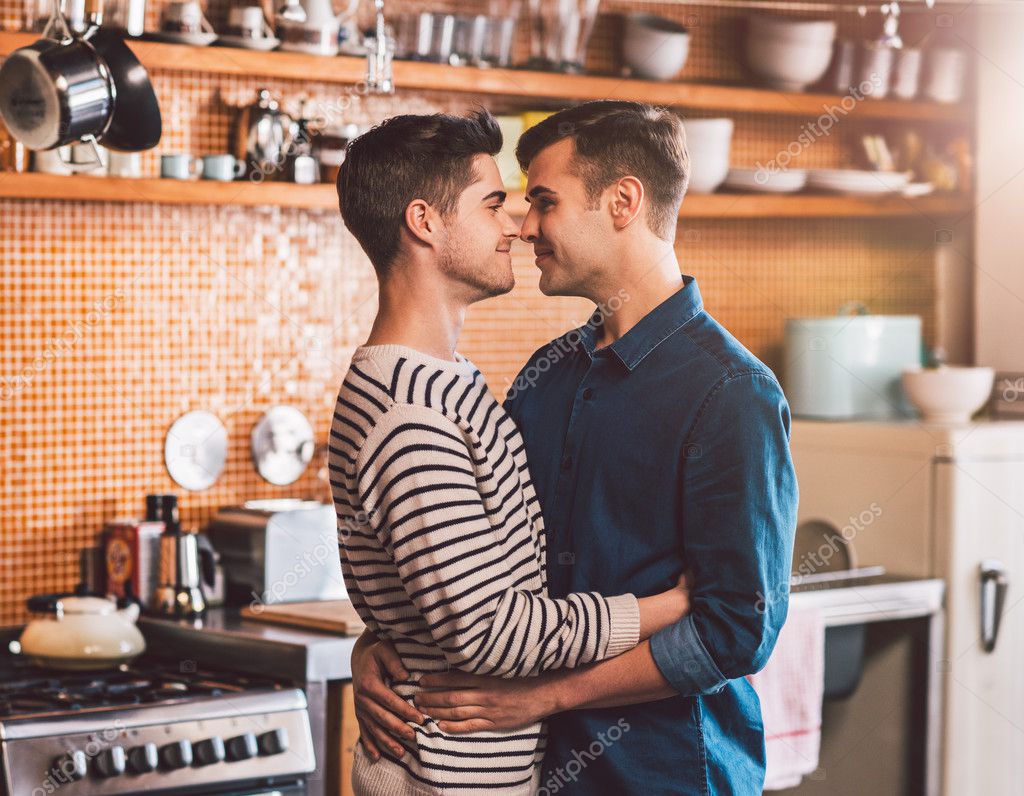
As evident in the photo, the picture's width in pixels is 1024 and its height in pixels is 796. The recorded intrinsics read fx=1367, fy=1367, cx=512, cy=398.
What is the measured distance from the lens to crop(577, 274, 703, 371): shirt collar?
1.51 m

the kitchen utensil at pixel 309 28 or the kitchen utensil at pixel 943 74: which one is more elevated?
the kitchen utensil at pixel 943 74

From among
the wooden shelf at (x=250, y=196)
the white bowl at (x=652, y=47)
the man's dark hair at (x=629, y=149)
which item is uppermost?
the white bowl at (x=652, y=47)

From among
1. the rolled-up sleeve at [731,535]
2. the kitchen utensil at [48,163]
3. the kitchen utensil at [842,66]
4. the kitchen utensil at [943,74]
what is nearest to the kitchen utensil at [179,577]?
the kitchen utensil at [48,163]

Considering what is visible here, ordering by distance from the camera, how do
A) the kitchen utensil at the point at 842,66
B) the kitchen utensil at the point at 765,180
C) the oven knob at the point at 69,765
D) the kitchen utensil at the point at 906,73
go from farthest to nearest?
the kitchen utensil at the point at 906,73 → the kitchen utensil at the point at 842,66 → the kitchen utensil at the point at 765,180 → the oven knob at the point at 69,765

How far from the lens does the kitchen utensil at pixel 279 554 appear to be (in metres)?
2.74

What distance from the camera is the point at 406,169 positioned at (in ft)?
4.79

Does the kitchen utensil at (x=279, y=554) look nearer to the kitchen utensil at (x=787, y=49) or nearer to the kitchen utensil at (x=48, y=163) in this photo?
the kitchen utensil at (x=48, y=163)

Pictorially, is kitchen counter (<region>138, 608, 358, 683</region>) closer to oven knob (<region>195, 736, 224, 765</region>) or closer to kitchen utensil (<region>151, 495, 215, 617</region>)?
kitchen utensil (<region>151, 495, 215, 617</region>)

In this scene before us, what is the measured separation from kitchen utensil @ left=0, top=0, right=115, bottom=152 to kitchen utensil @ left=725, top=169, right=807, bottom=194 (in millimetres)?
1609

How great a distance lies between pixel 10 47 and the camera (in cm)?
246

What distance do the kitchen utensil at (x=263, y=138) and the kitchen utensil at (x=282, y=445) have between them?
0.52 m

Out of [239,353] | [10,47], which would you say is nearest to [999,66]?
[239,353]

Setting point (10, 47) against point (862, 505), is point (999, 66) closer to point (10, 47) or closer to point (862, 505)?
point (862, 505)

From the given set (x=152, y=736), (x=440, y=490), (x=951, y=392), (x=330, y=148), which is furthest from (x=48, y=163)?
(x=951, y=392)
